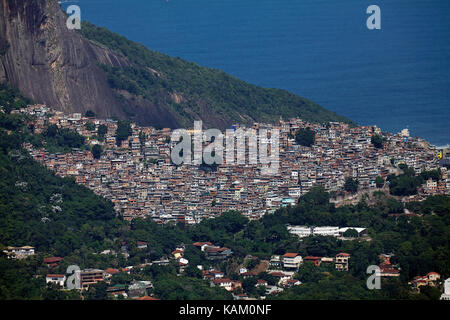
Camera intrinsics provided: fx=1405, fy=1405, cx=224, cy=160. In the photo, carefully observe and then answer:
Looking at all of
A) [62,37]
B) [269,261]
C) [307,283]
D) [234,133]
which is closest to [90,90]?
[62,37]

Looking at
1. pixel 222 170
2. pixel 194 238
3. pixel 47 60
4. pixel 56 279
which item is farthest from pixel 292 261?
pixel 47 60

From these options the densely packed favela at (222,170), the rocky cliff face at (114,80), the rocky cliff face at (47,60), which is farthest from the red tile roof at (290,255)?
the rocky cliff face at (47,60)

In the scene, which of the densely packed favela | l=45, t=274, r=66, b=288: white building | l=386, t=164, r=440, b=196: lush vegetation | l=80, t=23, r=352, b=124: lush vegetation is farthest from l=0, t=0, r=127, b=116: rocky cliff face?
l=45, t=274, r=66, b=288: white building

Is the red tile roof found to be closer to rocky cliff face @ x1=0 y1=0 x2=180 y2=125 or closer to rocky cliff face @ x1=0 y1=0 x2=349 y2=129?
rocky cliff face @ x1=0 y1=0 x2=349 y2=129

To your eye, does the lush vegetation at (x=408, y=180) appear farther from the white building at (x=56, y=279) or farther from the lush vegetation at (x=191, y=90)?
the lush vegetation at (x=191, y=90)
